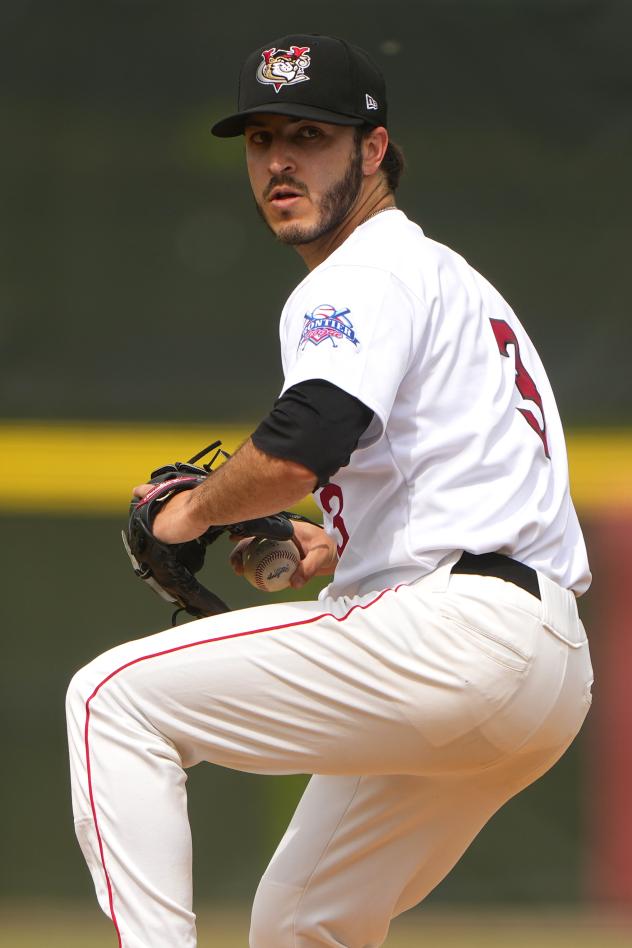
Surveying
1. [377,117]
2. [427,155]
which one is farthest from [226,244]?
[377,117]

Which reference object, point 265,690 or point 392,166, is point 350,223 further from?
point 265,690

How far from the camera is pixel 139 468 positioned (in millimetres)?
4484

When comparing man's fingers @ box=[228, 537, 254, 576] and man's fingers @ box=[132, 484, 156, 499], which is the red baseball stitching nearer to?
man's fingers @ box=[228, 537, 254, 576]

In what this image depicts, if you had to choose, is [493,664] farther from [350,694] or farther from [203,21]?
[203,21]

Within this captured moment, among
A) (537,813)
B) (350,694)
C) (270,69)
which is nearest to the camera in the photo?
(350,694)

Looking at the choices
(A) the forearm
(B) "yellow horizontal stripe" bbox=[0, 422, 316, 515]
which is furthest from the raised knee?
(B) "yellow horizontal stripe" bbox=[0, 422, 316, 515]

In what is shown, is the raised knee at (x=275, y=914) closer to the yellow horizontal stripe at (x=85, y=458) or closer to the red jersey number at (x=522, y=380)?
the red jersey number at (x=522, y=380)

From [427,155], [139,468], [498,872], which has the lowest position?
[498,872]

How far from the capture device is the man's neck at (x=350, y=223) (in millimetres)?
2971

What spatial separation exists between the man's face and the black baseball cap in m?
0.05

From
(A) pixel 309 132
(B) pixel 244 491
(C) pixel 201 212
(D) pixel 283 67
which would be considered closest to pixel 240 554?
(B) pixel 244 491

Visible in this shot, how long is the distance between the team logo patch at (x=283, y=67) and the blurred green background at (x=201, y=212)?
165cm

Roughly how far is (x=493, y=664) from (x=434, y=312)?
2.07 feet

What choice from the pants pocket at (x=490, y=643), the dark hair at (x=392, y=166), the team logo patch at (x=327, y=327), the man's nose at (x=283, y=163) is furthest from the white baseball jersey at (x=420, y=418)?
the dark hair at (x=392, y=166)
